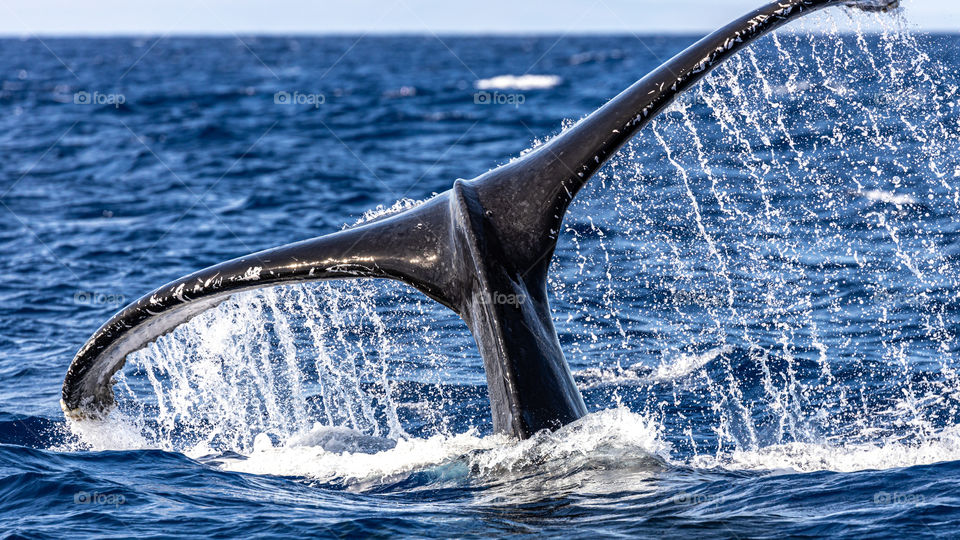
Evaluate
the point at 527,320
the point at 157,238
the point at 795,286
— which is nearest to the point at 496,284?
the point at 527,320

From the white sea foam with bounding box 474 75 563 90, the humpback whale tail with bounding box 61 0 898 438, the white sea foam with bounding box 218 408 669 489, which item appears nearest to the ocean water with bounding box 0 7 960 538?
the white sea foam with bounding box 218 408 669 489

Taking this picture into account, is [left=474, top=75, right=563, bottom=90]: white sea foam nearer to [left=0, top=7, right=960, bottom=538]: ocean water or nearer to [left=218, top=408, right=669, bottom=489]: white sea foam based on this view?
[left=0, top=7, right=960, bottom=538]: ocean water

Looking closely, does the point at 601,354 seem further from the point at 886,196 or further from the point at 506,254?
the point at 886,196

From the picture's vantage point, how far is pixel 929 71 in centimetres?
1869

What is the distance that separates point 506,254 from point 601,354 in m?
4.04

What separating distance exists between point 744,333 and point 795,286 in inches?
41.9

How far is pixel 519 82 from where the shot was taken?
5100cm

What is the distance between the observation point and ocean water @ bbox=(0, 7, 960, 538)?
20.7 ft

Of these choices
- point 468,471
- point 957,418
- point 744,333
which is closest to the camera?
point 468,471

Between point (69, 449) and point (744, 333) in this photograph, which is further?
point (744, 333)

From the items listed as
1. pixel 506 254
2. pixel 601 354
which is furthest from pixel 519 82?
pixel 506 254

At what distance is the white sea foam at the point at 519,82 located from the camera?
4558cm

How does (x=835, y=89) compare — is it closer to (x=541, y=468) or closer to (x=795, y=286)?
(x=795, y=286)

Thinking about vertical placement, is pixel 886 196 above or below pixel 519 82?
below
